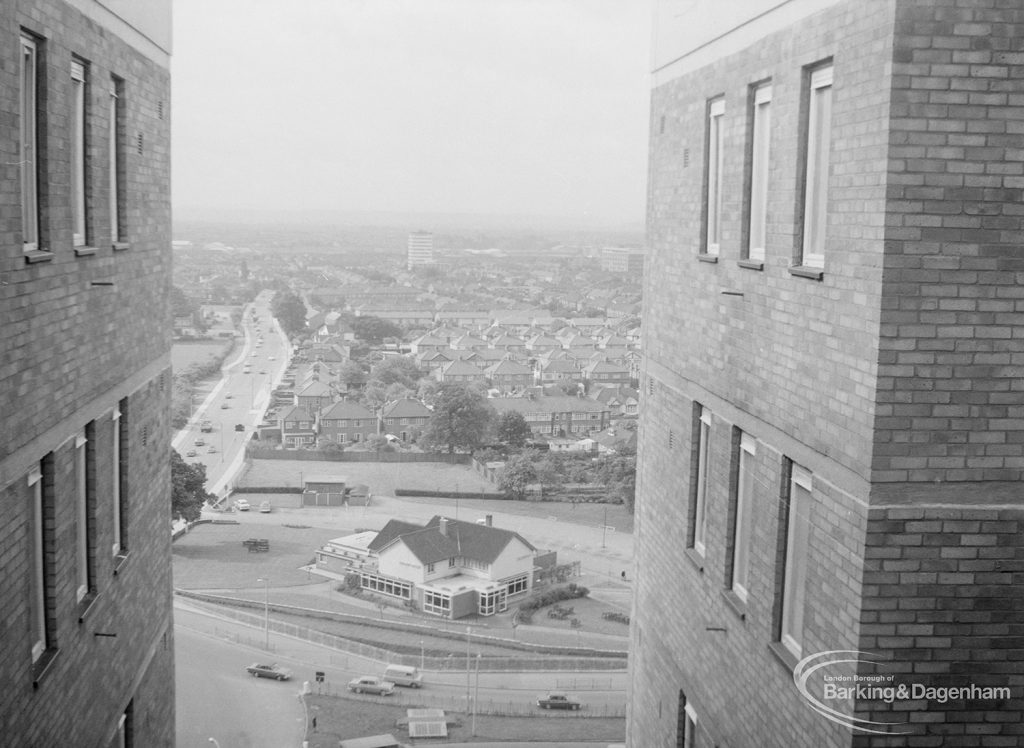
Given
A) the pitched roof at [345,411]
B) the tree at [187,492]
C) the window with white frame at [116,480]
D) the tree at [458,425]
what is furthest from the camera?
the pitched roof at [345,411]

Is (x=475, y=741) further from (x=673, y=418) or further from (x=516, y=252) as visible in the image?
(x=516, y=252)

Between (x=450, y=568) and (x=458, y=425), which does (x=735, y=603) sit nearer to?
(x=450, y=568)

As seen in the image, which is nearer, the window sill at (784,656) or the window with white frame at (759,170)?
the window sill at (784,656)

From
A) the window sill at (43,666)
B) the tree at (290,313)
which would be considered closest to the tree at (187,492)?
the window sill at (43,666)

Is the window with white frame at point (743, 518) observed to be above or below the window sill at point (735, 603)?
above

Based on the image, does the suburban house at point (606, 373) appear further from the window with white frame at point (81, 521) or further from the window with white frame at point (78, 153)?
the window with white frame at point (78, 153)

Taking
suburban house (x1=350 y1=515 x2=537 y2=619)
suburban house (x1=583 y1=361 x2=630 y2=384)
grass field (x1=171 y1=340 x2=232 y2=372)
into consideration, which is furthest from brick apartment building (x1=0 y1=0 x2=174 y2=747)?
suburban house (x1=583 y1=361 x2=630 y2=384)

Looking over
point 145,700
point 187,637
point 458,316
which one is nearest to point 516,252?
point 458,316
